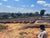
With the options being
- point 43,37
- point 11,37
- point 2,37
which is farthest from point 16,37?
point 43,37

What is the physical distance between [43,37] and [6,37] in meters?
8.79

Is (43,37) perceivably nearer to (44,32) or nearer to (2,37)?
(44,32)

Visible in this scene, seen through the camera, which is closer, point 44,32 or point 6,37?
point 44,32

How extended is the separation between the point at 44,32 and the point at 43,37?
0.66 feet

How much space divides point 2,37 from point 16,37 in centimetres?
167

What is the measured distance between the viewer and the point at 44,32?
391 centimetres

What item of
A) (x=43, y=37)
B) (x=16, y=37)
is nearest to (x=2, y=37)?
(x=16, y=37)

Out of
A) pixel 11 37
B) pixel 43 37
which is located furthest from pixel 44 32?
pixel 11 37

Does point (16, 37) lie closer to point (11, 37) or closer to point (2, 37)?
point (11, 37)

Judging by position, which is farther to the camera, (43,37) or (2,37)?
(2,37)

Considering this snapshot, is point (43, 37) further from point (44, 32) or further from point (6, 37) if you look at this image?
point (6, 37)

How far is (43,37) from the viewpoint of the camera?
3.94 metres

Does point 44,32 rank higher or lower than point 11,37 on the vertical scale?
higher

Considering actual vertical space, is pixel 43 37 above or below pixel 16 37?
above
